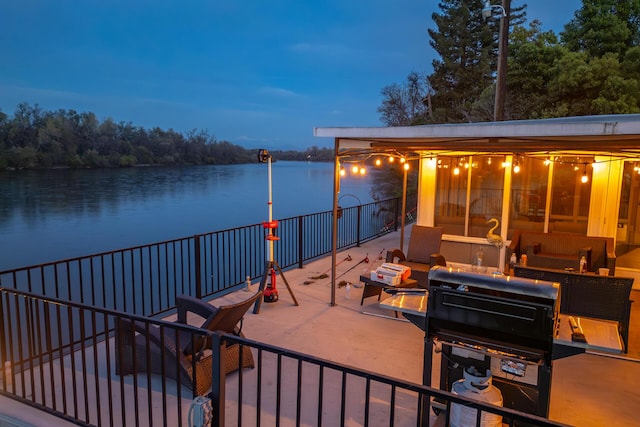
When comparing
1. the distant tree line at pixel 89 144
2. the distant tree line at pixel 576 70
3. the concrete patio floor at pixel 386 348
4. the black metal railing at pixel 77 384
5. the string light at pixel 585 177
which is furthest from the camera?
the distant tree line at pixel 89 144

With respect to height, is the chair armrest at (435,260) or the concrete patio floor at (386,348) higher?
the chair armrest at (435,260)

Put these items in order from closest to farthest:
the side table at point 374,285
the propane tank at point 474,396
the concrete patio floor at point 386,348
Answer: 1. the propane tank at point 474,396
2. the concrete patio floor at point 386,348
3. the side table at point 374,285

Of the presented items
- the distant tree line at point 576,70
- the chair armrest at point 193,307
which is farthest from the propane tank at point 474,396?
the distant tree line at point 576,70

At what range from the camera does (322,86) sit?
7144 cm

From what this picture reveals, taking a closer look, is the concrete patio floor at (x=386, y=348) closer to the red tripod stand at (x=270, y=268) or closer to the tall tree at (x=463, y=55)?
the red tripod stand at (x=270, y=268)

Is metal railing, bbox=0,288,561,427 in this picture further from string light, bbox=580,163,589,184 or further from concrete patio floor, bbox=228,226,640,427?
string light, bbox=580,163,589,184

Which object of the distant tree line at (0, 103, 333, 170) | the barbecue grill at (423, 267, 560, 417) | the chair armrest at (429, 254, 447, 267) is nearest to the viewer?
the barbecue grill at (423, 267, 560, 417)

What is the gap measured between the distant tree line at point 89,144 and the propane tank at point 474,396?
1224 cm

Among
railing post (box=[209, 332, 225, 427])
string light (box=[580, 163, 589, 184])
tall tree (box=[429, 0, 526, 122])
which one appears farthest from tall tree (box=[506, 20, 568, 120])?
railing post (box=[209, 332, 225, 427])

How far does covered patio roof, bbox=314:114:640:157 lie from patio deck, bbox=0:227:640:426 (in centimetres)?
197

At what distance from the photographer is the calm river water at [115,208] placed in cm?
1344

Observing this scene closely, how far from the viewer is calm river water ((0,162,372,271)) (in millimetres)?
13438

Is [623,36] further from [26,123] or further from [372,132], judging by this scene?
[26,123]

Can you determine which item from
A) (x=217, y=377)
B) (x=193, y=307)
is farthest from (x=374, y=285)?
(x=217, y=377)
